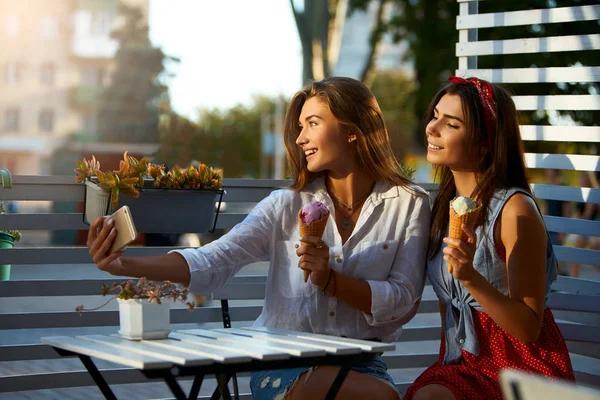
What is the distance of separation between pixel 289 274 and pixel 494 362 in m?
0.76

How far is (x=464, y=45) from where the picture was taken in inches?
188

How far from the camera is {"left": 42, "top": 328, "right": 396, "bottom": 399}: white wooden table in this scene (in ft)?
7.92

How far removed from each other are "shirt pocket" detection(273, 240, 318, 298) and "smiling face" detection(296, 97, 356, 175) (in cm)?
29

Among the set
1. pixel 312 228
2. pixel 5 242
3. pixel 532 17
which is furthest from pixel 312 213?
pixel 532 17

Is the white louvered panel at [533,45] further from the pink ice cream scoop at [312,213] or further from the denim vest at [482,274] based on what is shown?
the pink ice cream scoop at [312,213]

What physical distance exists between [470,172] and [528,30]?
9.90 m

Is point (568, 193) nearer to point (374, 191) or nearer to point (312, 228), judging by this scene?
point (374, 191)

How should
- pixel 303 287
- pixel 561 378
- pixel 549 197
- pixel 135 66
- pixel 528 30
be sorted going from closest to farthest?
pixel 561 378 → pixel 303 287 → pixel 549 197 → pixel 135 66 → pixel 528 30

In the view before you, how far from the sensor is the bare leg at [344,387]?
298cm

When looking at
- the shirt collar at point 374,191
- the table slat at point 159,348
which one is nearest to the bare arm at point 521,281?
the shirt collar at point 374,191

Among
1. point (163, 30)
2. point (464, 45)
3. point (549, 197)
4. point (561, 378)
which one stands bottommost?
point (561, 378)

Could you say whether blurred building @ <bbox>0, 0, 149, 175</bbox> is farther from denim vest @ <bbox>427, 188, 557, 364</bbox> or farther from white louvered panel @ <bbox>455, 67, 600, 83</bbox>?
denim vest @ <bbox>427, 188, 557, 364</bbox>

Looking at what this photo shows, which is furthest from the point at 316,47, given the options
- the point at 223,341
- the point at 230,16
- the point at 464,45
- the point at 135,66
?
the point at 223,341

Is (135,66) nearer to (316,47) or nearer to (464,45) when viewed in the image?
(316,47)
